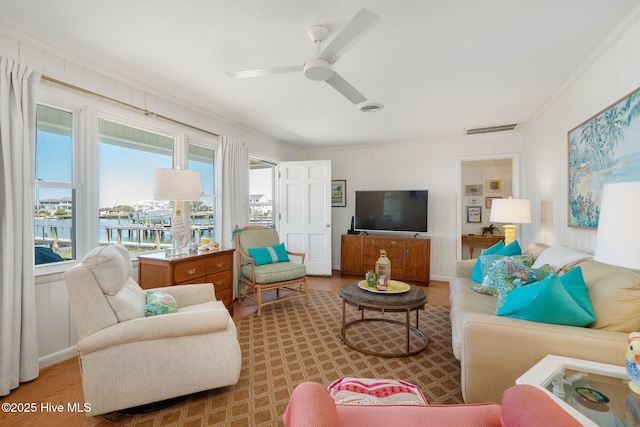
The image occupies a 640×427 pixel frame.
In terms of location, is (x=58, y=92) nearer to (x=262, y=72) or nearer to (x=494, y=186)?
(x=262, y=72)

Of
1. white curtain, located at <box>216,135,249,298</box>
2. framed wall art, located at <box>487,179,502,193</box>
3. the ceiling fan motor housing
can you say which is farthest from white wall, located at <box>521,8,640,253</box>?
white curtain, located at <box>216,135,249,298</box>

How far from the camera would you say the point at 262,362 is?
7.39 ft

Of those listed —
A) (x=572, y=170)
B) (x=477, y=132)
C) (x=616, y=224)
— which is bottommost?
(x=616, y=224)

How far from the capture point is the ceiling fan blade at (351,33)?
4.73 feet

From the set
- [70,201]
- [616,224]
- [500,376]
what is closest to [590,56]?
[616,224]

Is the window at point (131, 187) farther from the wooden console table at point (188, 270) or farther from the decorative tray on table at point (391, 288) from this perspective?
the decorative tray on table at point (391, 288)

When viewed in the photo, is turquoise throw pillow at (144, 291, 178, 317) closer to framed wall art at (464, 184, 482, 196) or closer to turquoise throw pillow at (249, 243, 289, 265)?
turquoise throw pillow at (249, 243, 289, 265)

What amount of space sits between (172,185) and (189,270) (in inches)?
31.0

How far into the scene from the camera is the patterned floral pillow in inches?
86.6

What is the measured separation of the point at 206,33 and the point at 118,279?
1724mm

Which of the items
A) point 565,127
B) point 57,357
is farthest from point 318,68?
point 57,357

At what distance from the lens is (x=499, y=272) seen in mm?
2314

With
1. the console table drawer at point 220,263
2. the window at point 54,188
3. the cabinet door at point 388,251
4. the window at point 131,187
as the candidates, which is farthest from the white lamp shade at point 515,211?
the window at point 54,188

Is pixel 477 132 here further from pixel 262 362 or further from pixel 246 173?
pixel 262 362
